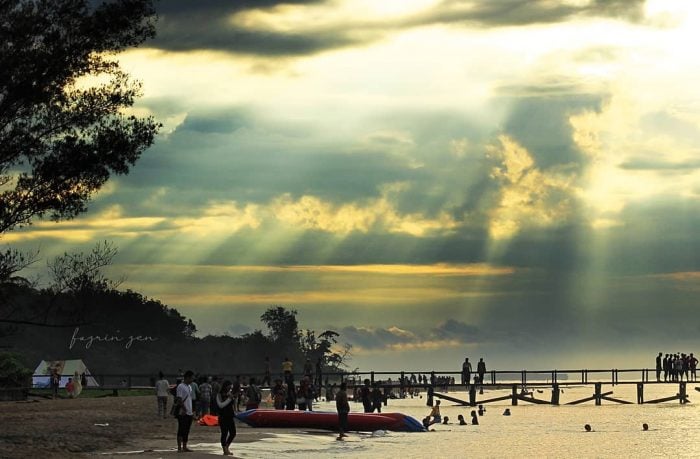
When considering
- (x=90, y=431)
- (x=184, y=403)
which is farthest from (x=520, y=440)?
(x=184, y=403)

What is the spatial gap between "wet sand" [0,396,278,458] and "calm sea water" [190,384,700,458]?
8.55ft

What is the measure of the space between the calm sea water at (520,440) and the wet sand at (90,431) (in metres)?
2.61

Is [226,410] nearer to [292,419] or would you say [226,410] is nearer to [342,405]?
[342,405]

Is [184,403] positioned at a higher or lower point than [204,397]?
lower

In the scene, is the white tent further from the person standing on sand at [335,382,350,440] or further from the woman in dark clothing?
the woman in dark clothing

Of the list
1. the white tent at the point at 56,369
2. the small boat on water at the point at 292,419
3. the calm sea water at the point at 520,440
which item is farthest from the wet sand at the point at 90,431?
the white tent at the point at 56,369

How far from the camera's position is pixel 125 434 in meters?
41.6

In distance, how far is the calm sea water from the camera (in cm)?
4366

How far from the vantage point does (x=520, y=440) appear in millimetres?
61250

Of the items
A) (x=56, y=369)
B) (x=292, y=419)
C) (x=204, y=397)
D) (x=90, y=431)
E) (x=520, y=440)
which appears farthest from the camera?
(x=56, y=369)

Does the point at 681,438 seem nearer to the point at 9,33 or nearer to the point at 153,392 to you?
the point at 153,392

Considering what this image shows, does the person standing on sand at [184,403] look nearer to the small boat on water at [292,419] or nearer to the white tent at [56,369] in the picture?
the small boat on water at [292,419]

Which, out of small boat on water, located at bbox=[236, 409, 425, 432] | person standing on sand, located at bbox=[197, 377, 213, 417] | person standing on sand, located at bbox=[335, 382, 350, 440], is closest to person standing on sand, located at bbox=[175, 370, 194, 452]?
person standing on sand, located at bbox=[335, 382, 350, 440]

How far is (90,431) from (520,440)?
1113 inches
